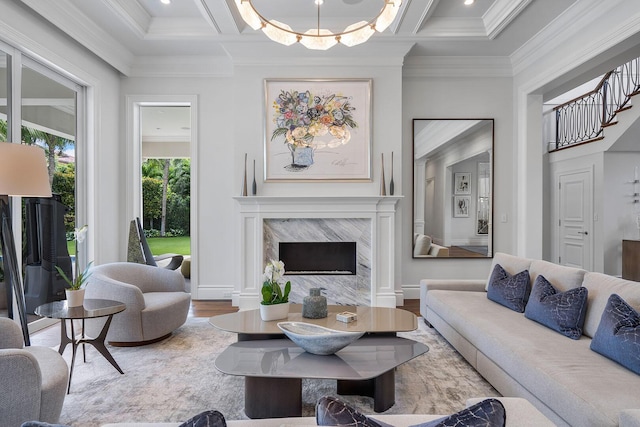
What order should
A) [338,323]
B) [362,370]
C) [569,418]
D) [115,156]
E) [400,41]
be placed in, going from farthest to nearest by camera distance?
1. [115,156]
2. [400,41]
3. [338,323]
4. [362,370]
5. [569,418]

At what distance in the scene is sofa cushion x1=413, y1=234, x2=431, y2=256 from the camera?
5035mm

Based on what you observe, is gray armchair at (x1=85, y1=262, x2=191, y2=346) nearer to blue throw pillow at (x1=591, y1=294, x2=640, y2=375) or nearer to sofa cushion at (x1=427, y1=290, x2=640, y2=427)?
sofa cushion at (x1=427, y1=290, x2=640, y2=427)

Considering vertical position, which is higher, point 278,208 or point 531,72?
point 531,72

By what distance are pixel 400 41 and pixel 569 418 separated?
3.98 m

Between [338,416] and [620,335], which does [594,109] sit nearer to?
[620,335]

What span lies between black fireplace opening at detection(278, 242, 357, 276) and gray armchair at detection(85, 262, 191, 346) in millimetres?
1433

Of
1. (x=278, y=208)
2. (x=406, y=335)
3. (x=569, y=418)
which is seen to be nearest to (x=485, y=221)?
(x=406, y=335)

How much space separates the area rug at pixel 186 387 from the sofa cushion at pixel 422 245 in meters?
1.88

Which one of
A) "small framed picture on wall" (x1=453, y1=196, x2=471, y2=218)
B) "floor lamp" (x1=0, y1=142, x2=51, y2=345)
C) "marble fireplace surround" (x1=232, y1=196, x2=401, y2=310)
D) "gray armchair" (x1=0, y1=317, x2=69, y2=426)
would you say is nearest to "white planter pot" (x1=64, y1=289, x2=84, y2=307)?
"floor lamp" (x1=0, y1=142, x2=51, y2=345)

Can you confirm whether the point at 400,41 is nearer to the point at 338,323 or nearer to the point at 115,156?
the point at 338,323

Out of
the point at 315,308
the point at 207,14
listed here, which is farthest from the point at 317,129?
the point at 315,308

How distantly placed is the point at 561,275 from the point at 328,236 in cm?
252

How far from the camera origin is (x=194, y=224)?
196 inches

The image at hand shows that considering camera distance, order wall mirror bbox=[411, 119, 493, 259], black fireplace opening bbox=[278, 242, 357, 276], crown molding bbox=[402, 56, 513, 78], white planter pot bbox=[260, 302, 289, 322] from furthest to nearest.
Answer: wall mirror bbox=[411, 119, 493, 259], crown molding bbox=[402, 56, 513, 78], black fireplace opening bbox=[278, 242, 357, 276], white planter pot bbox=[260, 302, 289, 322]
